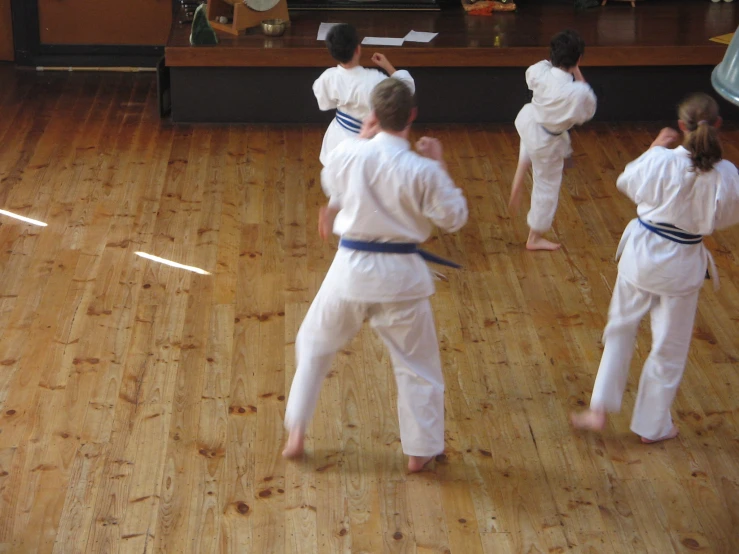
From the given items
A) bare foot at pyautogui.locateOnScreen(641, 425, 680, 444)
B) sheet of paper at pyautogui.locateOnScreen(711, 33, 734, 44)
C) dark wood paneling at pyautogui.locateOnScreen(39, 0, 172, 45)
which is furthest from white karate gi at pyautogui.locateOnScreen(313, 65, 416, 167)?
dark wood paneling at pyautogui.locateOnScreen(39, 0, 172, 45)

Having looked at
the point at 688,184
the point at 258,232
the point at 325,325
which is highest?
the point at 688,184

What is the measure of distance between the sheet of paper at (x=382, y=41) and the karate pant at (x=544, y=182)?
1.78 m

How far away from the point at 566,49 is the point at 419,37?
2241 mm

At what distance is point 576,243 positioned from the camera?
4438mm

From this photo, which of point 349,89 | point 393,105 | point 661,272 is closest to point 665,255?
point 661,272

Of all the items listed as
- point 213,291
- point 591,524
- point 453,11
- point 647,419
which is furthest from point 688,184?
point 453,11

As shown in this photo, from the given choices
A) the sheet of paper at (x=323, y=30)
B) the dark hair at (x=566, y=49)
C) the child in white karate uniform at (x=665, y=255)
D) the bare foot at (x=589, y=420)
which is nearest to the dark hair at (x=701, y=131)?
the child in white karate uniform at (x=665, y=255)

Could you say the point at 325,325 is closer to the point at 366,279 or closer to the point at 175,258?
the point at 366,279

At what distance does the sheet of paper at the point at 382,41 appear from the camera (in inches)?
223

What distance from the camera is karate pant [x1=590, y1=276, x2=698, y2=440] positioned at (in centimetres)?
285

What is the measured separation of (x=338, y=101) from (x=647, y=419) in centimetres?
179

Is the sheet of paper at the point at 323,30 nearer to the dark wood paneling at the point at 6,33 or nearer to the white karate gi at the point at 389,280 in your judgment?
the dark wood paneling at the point at 6,33

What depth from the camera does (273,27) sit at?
574 cm

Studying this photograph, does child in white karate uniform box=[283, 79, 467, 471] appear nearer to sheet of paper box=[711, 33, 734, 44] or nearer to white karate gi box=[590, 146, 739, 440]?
white karate gi box=[590, 146, 739, 440]
